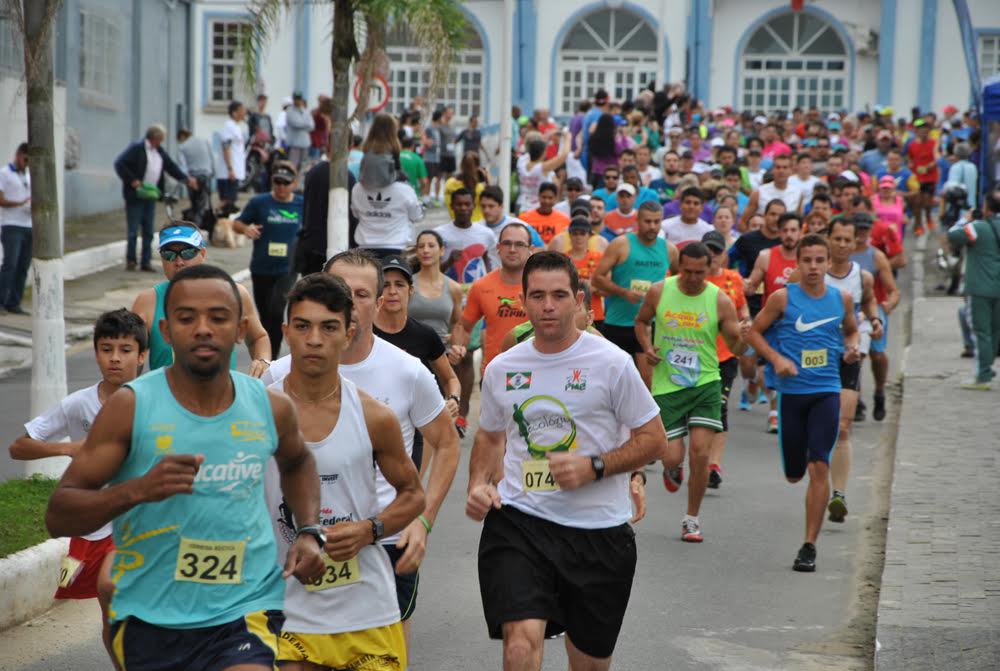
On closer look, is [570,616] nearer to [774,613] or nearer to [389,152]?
[774,613]

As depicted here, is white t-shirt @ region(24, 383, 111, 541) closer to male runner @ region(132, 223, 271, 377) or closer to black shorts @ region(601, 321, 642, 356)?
male runner @ region(132, 223, 271, 377)

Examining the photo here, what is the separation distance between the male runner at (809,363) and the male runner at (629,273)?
273cm

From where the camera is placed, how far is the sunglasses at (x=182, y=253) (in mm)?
7328

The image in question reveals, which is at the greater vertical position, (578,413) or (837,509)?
(578,413)

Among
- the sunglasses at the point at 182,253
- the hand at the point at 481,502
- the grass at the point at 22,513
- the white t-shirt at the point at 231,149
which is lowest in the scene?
the grass at the point at 22,513

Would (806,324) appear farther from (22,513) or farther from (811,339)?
(22,513)

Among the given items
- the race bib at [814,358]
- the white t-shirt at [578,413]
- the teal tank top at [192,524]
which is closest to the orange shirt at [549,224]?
the race bib at [814,358]

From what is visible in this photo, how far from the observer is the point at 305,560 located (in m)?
4.40

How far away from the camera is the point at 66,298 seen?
60.7 ft

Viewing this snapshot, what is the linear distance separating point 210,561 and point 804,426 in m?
5.90

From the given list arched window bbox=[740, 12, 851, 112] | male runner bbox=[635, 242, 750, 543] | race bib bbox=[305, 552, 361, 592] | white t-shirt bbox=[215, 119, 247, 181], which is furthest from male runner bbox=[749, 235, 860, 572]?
arched window bbox=[740, 12, 851, 112]

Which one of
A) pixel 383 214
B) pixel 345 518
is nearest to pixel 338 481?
pixel 345 518

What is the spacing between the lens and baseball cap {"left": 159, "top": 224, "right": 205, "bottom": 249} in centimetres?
733

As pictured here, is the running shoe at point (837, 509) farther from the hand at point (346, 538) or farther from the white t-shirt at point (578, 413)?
the hand at point (346, 538)
